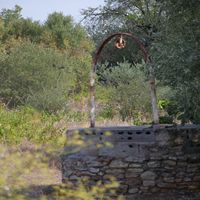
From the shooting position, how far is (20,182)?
10.9 feet

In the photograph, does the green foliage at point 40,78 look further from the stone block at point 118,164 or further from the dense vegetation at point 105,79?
the stone block at point 118,164

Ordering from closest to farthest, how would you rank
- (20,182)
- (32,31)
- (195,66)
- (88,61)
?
(20,182), (195,66), (88,61), (32,31)

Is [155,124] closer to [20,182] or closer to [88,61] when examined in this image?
[20,182]

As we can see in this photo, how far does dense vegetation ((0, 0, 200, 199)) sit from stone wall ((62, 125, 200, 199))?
0.44 meters

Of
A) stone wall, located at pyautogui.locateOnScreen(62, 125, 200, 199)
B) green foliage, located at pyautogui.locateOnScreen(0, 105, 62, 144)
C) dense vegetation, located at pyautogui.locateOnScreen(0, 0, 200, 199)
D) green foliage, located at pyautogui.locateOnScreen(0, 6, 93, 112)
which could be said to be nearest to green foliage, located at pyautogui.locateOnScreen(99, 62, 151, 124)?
dense vegetation, located at pyautogui.locateOnScreen(0, 0, 200, 199)

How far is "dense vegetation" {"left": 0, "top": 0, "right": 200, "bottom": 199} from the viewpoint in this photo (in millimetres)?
6227

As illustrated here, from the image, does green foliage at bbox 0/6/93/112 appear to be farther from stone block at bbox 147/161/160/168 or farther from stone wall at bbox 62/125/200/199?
stone block at bbox 147/161/160/168

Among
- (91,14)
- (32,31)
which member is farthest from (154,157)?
(32,31)

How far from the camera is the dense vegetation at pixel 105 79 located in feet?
20.4

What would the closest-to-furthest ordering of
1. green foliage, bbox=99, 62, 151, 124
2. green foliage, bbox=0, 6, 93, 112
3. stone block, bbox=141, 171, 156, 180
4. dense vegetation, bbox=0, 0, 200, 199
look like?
dense vegetation, bbox=0, 0, 200, 199 < stone block, bbox=141, 171, 156, 180 < green foliage, bbox=99, 62, 151, 124 < green foliage, bbox=0, 6, 93, 112

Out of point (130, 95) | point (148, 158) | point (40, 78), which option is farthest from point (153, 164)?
point (40, 78)

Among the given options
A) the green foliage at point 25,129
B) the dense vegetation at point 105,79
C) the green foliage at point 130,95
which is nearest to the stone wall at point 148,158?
the dense vegetation at point 105,79

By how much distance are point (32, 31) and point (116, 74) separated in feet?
53.0

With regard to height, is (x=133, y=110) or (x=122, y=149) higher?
(x=133, y=110)
